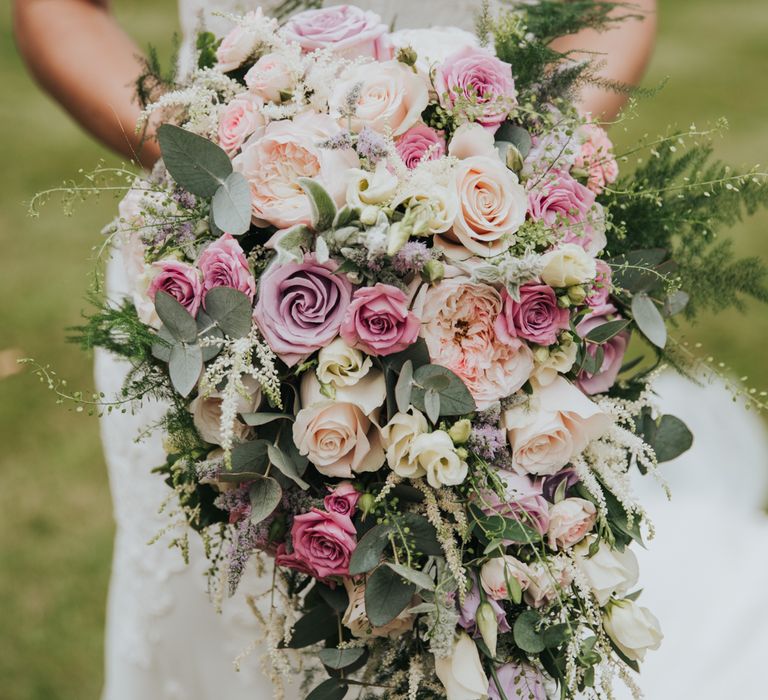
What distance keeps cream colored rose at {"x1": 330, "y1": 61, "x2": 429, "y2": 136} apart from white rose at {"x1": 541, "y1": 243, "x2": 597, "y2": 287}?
0.31m

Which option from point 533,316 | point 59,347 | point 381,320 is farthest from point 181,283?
point 59,347

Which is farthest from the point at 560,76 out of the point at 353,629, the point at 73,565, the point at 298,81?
the point at 73,565

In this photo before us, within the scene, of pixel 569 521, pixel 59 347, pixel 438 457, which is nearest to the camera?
pixel 438 457

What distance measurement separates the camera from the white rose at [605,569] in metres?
Result: 1.34

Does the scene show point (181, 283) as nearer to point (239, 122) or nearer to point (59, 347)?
point (239, 122)

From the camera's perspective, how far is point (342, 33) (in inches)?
57.1

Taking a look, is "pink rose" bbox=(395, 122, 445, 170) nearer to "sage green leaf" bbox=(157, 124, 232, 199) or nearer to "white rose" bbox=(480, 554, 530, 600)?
"sage green leaf" bbox=(157, 124, 232, 199)

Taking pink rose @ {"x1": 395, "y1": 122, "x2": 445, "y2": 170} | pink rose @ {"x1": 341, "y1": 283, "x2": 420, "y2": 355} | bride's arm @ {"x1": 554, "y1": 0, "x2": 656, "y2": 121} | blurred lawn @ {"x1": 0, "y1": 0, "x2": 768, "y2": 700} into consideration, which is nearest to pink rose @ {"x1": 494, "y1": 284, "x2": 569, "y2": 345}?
pink rose @ {"x1": 341, "y1": 283, "x2": 420, "y2": 355}

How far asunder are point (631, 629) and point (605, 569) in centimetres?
9

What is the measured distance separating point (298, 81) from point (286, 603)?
2.74 feet

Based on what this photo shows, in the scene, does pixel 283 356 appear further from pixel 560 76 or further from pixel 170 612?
pixel 170 612

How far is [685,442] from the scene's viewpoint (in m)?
1.59

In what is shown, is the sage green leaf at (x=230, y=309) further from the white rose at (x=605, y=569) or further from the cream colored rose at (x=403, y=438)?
the white rose at (x=605, y=569)

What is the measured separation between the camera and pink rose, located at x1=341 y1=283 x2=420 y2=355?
48.4 inches
